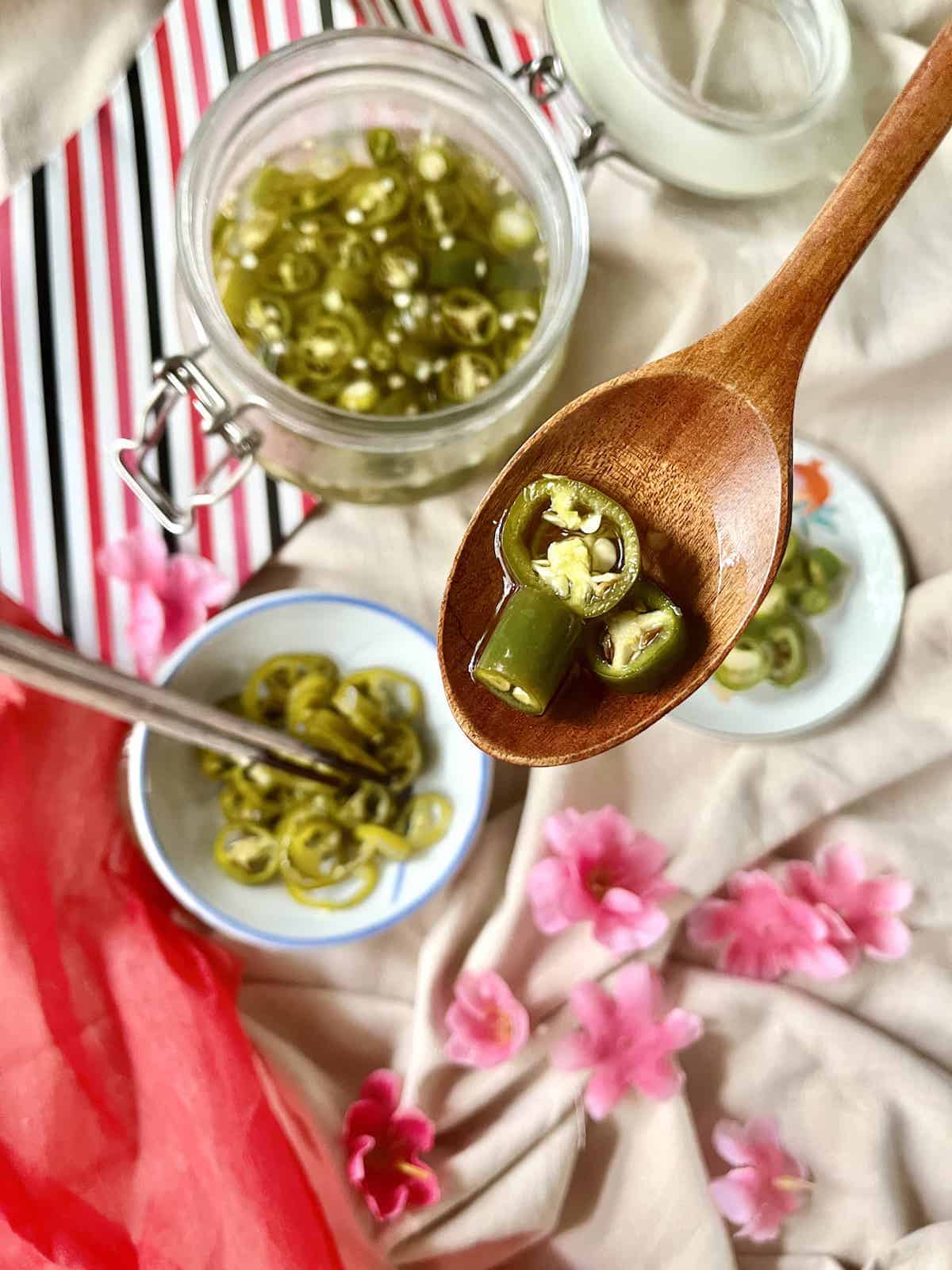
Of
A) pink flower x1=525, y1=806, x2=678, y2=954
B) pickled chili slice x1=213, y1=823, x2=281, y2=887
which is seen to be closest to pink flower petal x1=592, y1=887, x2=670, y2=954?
pink flower x1=525, y1=806, x2=678, y2=954

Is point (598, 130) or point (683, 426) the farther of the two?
point (598, 130)

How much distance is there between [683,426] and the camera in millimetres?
838

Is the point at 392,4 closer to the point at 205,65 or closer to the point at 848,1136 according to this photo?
the point at 205,65

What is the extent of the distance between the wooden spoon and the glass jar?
14cm

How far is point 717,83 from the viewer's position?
1.14 metres

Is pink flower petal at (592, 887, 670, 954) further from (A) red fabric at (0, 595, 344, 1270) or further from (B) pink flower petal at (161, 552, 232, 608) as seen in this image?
(B) pink flower petal at (161, 552, 232, 608)

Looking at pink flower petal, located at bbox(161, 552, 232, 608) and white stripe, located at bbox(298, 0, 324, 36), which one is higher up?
white stripe, located at bbox(298, 0, 324, 36)

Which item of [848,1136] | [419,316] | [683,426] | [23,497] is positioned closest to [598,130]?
[419,316]

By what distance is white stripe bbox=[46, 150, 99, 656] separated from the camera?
113cm

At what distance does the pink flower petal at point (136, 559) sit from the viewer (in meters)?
1.13

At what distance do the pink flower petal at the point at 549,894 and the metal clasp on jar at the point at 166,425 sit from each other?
465 millimetres

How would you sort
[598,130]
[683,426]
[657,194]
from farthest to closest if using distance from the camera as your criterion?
1. [657,194]
2. [598,130]
3. [683,426]

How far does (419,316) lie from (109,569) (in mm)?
382

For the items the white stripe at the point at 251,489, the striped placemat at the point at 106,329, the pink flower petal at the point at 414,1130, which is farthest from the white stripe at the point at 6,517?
the pink flower petal at the point at 414,1130
